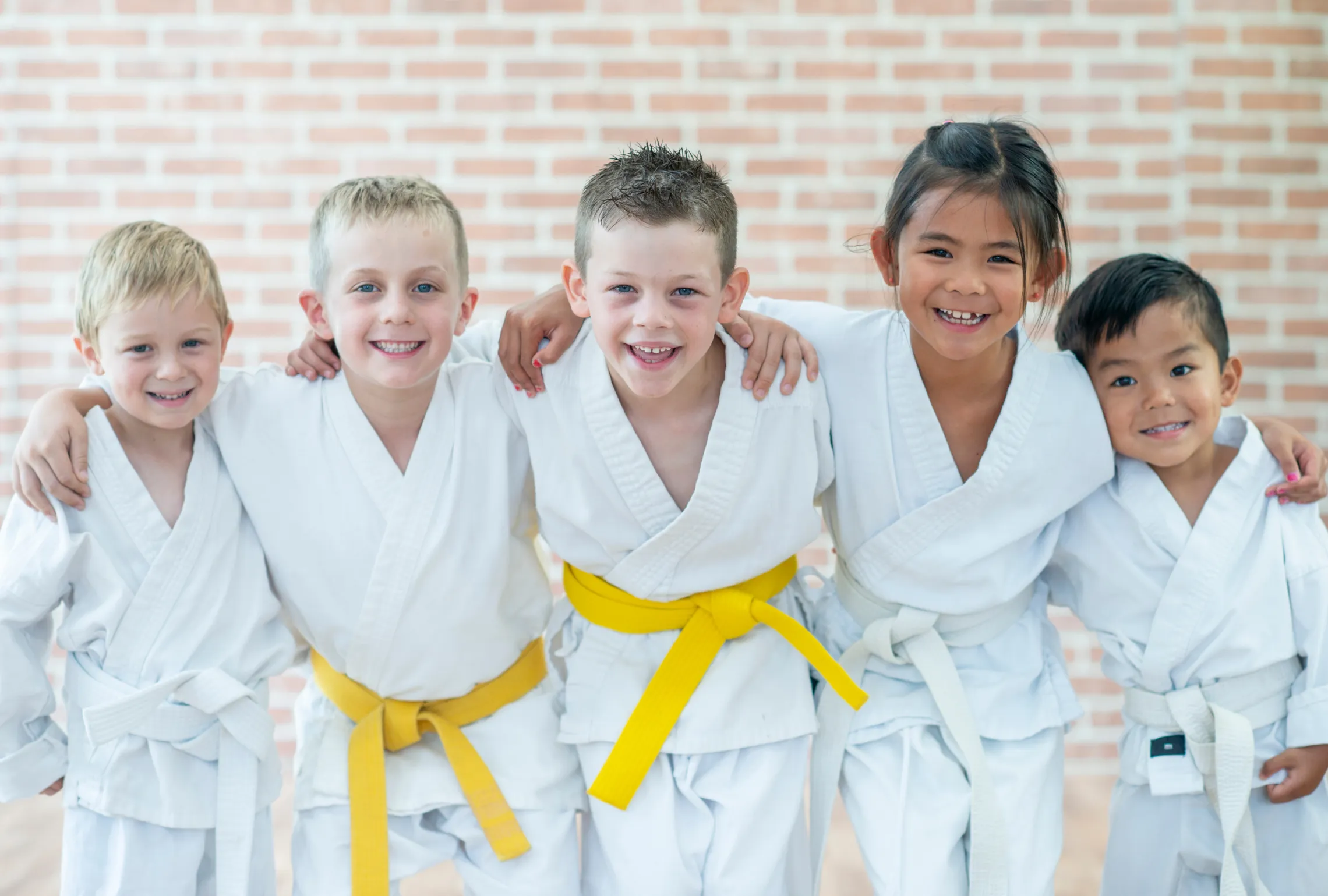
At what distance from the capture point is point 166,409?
5.36ft

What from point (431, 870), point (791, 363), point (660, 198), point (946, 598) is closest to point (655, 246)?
point (660, 198)

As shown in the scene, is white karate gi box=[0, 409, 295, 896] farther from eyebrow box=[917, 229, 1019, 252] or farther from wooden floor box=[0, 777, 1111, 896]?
eyebrow box=[917, 229, 1019, 252]

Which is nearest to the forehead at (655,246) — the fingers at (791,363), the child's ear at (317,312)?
the fingers at (791,363)

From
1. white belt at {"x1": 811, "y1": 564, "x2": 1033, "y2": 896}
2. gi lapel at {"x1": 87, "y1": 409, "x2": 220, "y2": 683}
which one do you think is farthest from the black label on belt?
gi lapel at {"x1": 87, "y1": 409, "x2": 220, "y2": 683}

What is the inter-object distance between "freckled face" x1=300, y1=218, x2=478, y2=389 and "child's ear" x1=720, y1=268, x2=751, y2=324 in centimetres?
42

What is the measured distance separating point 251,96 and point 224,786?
193cm

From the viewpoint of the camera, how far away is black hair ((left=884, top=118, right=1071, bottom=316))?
1.66 meters

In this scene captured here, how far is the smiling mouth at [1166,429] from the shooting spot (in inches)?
68.7

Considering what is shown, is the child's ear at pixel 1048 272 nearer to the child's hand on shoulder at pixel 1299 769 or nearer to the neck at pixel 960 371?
the neck at pixel 960 371

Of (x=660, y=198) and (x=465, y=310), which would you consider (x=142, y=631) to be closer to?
(x=465, y=310)

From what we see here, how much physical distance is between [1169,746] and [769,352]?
890 mm

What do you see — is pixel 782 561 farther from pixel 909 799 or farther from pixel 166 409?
pixel 166 409

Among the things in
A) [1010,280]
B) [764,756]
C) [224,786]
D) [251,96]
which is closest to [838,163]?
[1010,280]

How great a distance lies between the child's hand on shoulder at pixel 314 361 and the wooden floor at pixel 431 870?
1125 mm
